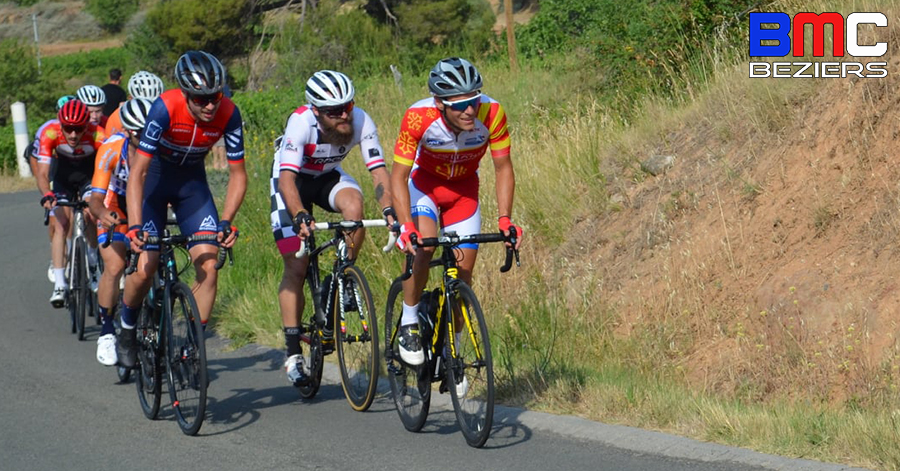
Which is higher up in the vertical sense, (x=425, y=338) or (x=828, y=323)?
(x=425, y=338)

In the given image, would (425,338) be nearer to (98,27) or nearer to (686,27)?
(686,27)

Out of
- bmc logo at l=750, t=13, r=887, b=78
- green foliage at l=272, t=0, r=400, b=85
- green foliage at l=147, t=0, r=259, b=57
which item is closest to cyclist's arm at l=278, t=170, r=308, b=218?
bmc logo at l=750, t=13, r=887, b=78

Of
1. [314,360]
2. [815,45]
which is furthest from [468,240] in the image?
[815,45]

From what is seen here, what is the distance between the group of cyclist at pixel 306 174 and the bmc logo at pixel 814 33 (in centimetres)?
470

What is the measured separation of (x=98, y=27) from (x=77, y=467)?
94.2 metres

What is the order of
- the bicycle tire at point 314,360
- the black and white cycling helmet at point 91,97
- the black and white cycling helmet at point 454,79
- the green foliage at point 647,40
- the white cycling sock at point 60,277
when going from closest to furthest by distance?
the black and white cycling helmet at point 454,79
the bicycle tire at point 314,360
the black and white cycling helmet at point 91,97
the white cycling sock at point 60,277
the green foliage at point 647,40

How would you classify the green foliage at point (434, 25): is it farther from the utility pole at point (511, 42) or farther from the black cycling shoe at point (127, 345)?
the black cycling shoe at point (127, 345)

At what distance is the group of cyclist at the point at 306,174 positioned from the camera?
706 cm

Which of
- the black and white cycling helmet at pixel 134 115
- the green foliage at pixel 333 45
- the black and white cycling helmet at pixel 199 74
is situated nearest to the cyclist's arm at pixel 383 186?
the black and white cycling helmet at pixel 199 74

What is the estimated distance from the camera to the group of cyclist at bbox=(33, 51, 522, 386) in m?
7.06

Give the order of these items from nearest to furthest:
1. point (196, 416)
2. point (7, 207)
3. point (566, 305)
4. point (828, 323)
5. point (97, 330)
A: 1. point (196, 416)
2. point (828, 323)
3. point (566, 305)
4. point (97, 330)
5. point (7, 207)

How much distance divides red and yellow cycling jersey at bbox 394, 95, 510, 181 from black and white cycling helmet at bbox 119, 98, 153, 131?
2298 mm

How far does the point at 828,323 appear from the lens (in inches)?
325

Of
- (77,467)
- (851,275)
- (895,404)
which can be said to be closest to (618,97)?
(851,275)
